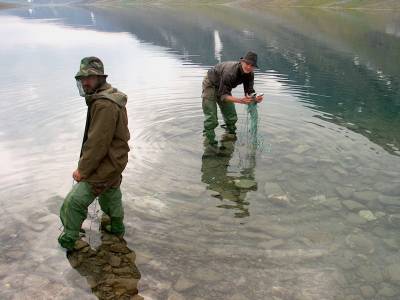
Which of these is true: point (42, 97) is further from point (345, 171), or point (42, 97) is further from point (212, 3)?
point (212, 3)

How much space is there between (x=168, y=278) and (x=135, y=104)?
1345 cm

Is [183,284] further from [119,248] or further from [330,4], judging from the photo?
[330,4]

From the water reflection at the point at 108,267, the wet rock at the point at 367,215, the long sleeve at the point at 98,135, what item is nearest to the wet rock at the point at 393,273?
the wet rock at the point at 367,215

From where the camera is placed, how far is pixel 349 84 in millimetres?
25359

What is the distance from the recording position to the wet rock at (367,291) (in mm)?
6824

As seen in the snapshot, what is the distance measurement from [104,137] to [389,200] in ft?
24.3

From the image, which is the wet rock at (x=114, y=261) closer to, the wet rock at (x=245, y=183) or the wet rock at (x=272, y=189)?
the wet rock at (x=245, y=183)

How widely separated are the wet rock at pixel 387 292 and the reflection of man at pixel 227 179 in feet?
11.0

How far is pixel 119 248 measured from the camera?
796 cm

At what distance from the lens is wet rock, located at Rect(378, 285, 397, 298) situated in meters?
6.83

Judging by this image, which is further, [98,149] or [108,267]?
[108,267]

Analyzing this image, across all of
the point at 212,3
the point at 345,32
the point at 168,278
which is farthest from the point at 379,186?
the point at 212,3


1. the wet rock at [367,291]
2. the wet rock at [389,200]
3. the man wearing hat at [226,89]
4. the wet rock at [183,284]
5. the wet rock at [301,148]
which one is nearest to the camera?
the wet rock at [367,291]

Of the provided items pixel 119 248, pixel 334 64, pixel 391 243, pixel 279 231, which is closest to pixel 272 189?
pixel 279 231
